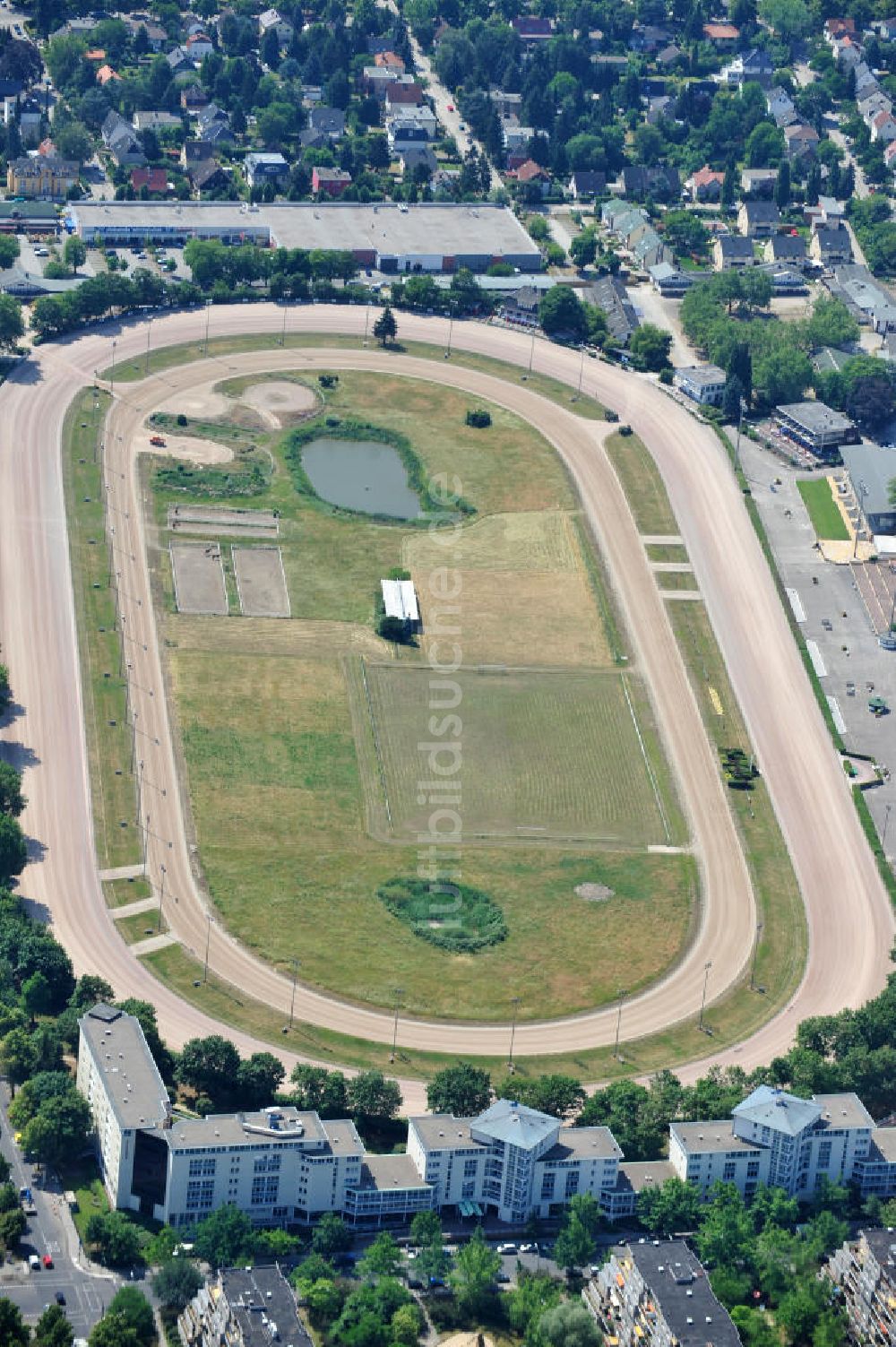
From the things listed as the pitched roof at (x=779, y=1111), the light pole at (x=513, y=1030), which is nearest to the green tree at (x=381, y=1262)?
the light pole at (x=513, y=1030)

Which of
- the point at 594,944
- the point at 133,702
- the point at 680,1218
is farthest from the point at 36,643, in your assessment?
the point at 680,1218

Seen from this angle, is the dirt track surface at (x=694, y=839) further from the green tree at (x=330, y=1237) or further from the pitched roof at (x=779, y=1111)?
the green tree at (x=330, y=1237)

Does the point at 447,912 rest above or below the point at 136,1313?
below

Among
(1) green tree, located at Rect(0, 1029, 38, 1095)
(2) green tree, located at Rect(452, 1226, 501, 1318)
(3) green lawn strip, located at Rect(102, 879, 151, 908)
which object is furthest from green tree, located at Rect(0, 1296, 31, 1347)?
(3) green lawn strip, located at Rect(102, 879, 151, 908)

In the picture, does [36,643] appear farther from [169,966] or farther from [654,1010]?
[654,1010]

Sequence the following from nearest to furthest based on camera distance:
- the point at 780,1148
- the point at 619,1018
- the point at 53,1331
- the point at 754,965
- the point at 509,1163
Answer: the point at 53,1331 → the point at 509,1163 → the point at 780,1148 → the point at 619,1018 → the point at 754,965

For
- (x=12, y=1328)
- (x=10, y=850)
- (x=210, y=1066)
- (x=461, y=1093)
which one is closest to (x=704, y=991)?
(x=461, y=1093)

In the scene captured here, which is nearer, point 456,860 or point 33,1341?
point 33,1341

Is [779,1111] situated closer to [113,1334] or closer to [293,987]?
[293,987]

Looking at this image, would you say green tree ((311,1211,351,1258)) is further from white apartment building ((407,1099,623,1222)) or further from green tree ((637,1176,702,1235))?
green tree ((637,1176,702,1235))
